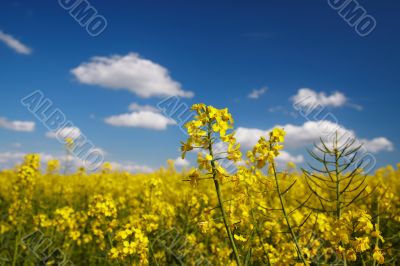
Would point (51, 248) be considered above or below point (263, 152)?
below

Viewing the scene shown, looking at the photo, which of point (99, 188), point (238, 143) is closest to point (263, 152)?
point (238, 143)

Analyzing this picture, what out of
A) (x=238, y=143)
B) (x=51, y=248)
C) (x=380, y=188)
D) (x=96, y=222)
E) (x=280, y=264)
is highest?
(x=380, y=188)

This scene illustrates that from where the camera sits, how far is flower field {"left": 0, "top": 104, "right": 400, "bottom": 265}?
231 cm

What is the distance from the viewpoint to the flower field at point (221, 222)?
2.31m

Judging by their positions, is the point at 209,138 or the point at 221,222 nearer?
the point at 209,138

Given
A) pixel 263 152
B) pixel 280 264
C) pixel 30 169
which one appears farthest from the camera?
pixel 30 169

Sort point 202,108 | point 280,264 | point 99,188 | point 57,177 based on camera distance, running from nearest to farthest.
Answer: point 202,108 → point 280,264 → point 99,188 → point 57,177

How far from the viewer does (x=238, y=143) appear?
7.61ft

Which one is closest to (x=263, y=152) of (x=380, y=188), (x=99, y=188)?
(x=380, y=188)

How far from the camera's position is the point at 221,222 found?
200 inches

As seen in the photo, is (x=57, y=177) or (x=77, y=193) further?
(x=57, y=177)

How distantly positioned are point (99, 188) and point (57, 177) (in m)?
4.95

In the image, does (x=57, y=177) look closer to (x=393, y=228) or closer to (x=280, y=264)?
(x=393, y=228)

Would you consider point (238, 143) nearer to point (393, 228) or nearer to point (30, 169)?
point (393, 228)
